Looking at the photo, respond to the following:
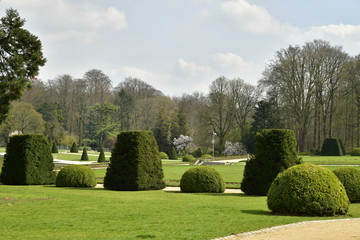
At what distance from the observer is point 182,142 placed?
6944 cm

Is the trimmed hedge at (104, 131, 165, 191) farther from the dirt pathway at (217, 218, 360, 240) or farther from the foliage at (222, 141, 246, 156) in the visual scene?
the foliage at (222, 141, 246, 156)

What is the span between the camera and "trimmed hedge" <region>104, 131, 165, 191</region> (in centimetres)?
1947

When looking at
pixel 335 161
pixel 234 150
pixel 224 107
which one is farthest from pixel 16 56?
pixel 224 107

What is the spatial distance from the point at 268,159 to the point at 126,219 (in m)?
8.45

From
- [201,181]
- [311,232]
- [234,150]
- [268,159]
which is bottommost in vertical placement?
[311,232]

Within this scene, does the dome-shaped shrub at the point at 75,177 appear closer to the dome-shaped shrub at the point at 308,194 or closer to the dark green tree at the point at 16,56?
the dark green tree at the point at 16,56

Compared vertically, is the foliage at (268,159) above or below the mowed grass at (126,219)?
above

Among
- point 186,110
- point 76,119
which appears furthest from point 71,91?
point 186,110

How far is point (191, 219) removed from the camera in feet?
34.1

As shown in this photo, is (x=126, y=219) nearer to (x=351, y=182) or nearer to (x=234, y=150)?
(x=351, y=182)

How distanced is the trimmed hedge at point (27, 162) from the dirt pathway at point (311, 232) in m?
16.3

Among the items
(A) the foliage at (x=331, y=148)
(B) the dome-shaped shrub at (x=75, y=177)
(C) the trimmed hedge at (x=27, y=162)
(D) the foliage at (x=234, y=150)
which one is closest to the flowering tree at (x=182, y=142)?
(D) the foliage at (x=234, y=150)

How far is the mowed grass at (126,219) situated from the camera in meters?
8.55

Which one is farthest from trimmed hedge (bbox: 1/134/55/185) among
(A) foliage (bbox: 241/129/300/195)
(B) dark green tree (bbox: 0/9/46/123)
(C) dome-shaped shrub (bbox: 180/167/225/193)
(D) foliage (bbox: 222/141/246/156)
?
(D) foliage (bbox: 222/141/246/156)
